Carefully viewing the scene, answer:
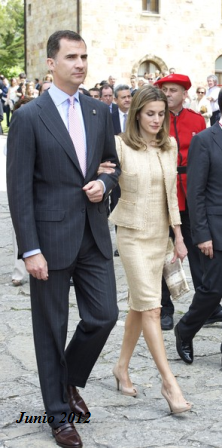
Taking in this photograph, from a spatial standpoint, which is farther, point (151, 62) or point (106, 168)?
point (151, 62)

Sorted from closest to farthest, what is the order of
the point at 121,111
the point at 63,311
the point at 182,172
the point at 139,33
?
1. the point at 63,311
2. the point at 182,172
3. the point at 121,111
4. the point at 139,33

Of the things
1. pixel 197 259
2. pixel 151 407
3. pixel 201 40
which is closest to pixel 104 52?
pixel 201 40

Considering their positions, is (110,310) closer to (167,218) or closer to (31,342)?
(167,218)

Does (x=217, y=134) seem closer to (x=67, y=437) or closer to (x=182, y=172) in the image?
(x=182, y=172)

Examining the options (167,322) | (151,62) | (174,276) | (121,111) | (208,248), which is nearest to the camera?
(174,276)

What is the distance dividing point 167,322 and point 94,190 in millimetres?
2764

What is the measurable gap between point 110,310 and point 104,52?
101 ft

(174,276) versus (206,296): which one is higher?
(174,276)

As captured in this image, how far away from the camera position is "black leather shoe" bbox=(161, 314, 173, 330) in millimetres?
6805

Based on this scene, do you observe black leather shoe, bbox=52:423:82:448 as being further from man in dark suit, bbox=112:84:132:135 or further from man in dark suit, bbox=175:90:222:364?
man in dark suit, bbox=112:84:132:135

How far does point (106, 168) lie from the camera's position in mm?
4539

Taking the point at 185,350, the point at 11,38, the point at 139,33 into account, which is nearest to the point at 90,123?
the point at 185,350

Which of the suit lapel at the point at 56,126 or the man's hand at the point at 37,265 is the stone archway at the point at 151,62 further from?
the man's hand at the point at 37,265

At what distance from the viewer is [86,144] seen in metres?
4.43
